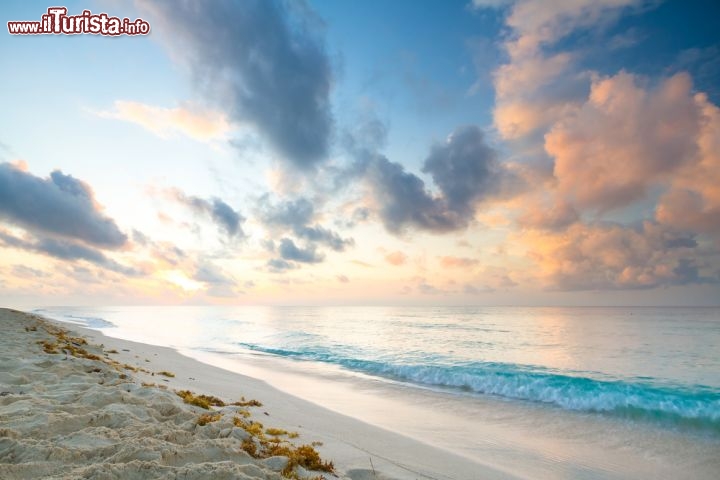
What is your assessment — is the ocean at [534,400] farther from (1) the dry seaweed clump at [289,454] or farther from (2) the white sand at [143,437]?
(1) the dry seaweed clump at [289,454]

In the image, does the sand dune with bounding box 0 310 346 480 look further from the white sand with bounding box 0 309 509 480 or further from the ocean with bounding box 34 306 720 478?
the ocean with bounding box 34 306 720 478

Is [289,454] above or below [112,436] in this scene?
below

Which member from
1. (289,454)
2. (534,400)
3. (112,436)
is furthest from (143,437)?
(534,400)

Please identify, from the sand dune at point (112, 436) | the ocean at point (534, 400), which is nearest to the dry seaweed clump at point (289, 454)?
the sand dune at point (112, 436)

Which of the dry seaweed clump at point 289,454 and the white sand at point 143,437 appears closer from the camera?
the white sand at point 143,437

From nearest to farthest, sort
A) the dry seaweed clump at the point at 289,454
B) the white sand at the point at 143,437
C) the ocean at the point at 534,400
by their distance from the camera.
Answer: the white sand at the point at 143,437 → the dry seaweed clump at the point at 289,454 → the ocean at the point at 534,400

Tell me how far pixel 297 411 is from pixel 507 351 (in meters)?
22.6

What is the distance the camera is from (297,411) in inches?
399

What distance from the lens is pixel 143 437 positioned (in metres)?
5.30

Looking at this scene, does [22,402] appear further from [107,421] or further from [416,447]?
[416,447]

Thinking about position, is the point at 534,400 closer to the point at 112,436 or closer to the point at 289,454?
the point at 289,454

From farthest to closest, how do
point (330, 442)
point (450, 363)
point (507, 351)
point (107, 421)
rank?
1. point (507, 351)
2. point (450, 363)
3. point (330, 442)
4. point (107, 421)

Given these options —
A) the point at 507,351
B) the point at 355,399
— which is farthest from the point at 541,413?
the point at 507,351

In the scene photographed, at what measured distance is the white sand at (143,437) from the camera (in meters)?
4.47
